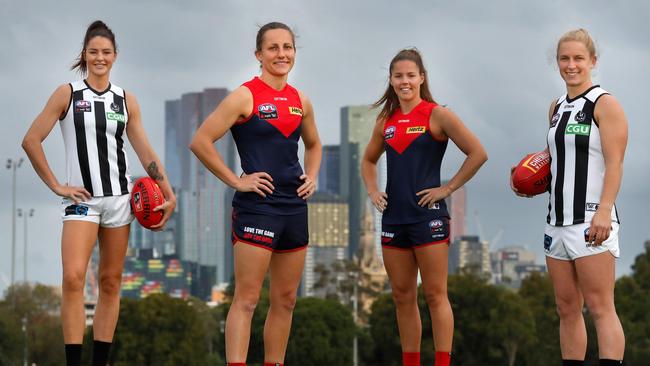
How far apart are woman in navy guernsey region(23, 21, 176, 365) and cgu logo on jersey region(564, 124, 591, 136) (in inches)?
159

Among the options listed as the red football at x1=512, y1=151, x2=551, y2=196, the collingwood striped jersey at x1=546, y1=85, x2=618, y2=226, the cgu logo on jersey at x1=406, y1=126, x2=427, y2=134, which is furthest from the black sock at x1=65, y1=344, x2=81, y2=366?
the collingwood striped jersey at x1=546, y1=85, x2=618, y2=226

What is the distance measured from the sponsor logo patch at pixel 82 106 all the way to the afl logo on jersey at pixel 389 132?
10.7 ft

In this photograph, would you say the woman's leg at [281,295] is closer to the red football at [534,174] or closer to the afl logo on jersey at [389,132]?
the afl logo on jersey at [389,132]

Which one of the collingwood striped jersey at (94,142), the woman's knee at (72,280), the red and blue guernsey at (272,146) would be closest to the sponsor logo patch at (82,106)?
the collingwood striped jersey at (94,142)

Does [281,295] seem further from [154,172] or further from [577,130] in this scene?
[577,130]

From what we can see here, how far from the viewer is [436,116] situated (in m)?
14.0

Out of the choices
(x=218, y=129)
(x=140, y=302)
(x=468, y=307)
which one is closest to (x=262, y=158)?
(x=218, y=129)

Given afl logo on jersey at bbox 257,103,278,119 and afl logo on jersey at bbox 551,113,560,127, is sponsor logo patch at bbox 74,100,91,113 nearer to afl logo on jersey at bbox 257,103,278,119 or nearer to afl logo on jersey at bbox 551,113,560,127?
afl logo on jersey at bbox 257,103,278,119

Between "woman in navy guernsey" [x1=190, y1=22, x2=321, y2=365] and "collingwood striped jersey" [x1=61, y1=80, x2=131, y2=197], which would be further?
"collingwood striped jersey" [x1=61, y1=80, x2=131, y2=197]

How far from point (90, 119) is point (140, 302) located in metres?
86.5

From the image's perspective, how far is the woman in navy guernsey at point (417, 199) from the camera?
13.9 metres

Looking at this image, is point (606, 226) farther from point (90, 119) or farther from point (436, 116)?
Result: point (90, 119)

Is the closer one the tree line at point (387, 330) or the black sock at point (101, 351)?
the black sock at point (101, 351)

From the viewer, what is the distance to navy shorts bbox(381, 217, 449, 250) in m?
13.9
